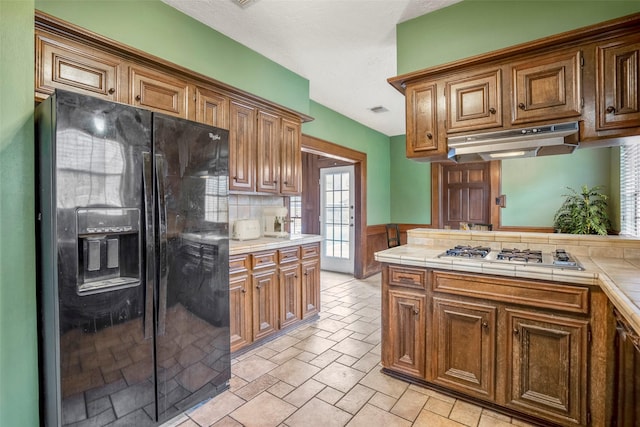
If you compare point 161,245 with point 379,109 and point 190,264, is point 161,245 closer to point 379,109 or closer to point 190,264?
point 190,264

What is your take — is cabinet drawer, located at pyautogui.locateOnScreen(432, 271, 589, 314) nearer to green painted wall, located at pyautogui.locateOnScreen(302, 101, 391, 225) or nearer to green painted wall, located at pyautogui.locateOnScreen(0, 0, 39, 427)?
green painted wall, located at pyautogui.locateOnScreen(0, 0, 39, 427)

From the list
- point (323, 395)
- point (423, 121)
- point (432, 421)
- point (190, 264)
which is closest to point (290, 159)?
point (423, 121)

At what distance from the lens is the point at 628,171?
3348mm

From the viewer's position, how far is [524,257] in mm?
2021

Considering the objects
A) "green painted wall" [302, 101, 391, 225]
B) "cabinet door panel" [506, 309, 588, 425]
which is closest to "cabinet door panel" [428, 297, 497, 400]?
"cabinet door panel" [506, 309, 588, 425]

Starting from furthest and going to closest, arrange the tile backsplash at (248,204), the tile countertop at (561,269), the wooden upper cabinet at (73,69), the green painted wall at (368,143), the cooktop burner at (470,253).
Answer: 1. the green painted wall at (368,143)
2. the tile backsplash at (248,204)
3. the cooktop burner at (470,253)
4. the wooden upper cabinet at (73,69)
5. the tile countertop at (561,269)

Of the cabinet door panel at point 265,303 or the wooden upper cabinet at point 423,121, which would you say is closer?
the wooden upper cabinet at point 423,121

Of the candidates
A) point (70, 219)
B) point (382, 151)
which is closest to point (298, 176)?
point (70, 219)

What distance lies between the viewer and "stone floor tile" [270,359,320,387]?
2.30 metres

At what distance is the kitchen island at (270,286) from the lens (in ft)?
8.55

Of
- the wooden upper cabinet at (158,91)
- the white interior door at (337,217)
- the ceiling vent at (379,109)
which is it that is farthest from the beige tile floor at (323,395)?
the ceiling vent at (379,109)

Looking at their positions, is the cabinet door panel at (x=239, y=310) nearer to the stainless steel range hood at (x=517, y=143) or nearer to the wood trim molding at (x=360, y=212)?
the stainless steel range hood at (x=517, y=143)

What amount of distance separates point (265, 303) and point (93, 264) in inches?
62.6

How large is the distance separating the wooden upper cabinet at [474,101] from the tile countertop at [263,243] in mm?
1759
